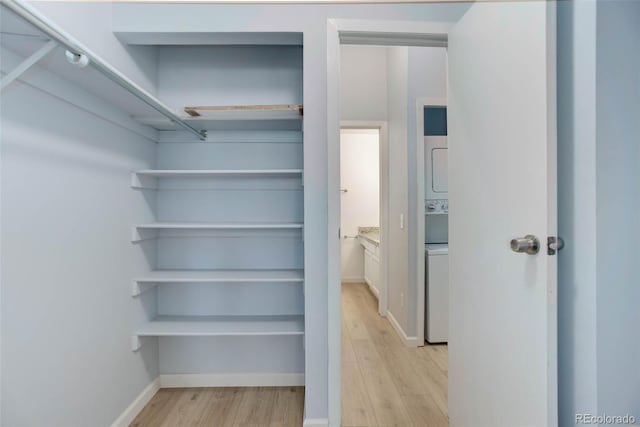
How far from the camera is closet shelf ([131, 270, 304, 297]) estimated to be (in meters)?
1.68

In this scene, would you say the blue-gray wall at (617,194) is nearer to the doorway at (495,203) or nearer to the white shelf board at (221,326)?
the doorway at (495,203)

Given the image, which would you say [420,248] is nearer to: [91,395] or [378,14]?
[378,14]

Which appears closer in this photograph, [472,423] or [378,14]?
[472,423]

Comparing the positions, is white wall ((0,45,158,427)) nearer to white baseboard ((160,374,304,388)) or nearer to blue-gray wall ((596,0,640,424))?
white baseboard ((160,374,304,388))

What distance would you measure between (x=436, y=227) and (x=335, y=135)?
1.98 meters

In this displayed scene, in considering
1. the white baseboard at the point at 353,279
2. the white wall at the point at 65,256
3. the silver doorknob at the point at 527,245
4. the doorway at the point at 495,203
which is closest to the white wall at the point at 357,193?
the white baseboard at the point at 353,279

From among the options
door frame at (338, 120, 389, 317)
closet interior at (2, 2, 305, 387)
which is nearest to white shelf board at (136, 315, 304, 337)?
closet interior at (2, 2, 305, 387)

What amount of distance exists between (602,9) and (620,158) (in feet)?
1.44

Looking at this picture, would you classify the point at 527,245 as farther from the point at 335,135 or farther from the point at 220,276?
the point at 220,276

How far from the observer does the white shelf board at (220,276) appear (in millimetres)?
1682

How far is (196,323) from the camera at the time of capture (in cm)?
185

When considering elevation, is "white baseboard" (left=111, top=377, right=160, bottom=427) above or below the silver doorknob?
below

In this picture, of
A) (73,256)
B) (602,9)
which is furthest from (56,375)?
(602,9)

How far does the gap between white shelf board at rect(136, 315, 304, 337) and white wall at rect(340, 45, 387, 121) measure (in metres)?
2.09
